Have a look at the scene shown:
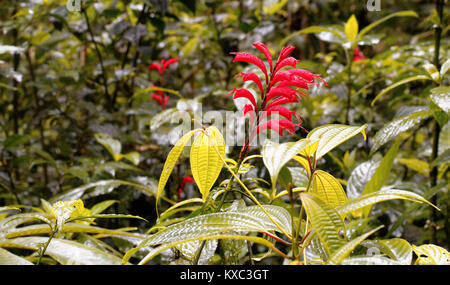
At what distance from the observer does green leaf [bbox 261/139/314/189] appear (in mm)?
338

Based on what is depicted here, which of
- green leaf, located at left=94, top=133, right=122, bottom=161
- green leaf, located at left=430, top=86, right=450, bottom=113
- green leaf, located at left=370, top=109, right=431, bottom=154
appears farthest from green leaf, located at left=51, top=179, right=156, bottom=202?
green leaf, located at left=430, top=86, right=450, bottom=113

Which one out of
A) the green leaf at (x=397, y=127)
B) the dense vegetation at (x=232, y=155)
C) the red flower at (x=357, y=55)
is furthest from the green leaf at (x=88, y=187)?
the red flower at (x=357, y=55)

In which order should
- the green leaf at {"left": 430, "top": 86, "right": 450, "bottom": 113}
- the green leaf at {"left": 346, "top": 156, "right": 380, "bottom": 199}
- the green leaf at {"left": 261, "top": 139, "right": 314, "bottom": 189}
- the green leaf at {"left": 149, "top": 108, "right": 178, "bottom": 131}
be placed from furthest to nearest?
the green leaf at {"left": 149, "top": 108, "right": 178, "bottom": 131}, the green leaf at {"left": 346, "top": 156, "right": 380, "bottom": 199}, the green leaf at {"left": 430, "top": 86, "right": 450, "bottom": 113}, the green leaf at {"left": 261, "top": 139, "right": 314, "bottom": 189}

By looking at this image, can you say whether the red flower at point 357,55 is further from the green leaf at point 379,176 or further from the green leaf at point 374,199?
the green leaf at point 374,199

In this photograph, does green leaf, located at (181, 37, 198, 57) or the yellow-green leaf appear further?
green leaf, located at (181, 37, 198, 57)

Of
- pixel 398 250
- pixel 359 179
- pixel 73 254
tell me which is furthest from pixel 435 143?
pixel 73 254

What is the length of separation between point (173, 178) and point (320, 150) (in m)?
0.78

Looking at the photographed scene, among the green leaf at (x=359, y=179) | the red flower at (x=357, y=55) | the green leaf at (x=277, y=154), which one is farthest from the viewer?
the red flower at (x=357, y=55)

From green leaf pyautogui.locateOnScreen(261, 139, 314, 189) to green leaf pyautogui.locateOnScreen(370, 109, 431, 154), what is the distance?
A: 1.25 ft

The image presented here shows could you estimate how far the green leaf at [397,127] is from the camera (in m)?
0.72

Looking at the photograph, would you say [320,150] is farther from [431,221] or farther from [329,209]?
[431,221]

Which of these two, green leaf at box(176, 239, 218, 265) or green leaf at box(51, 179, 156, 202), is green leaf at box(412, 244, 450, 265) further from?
green leaf at box(51, 179, 156, 202)

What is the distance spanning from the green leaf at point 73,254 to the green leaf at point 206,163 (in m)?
0.17
